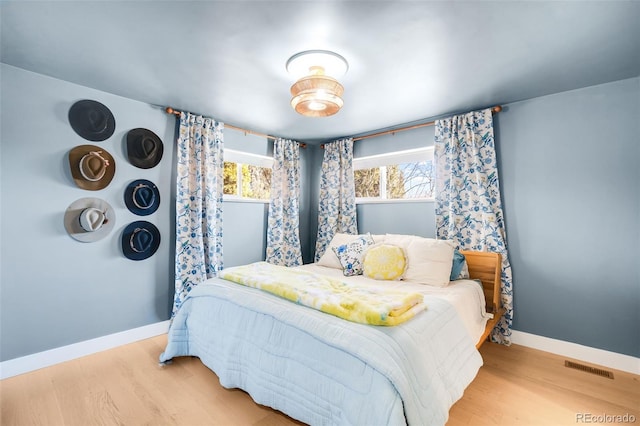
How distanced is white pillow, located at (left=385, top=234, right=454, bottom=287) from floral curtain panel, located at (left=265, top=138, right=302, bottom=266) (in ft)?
5.99

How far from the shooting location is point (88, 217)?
7.98 feet

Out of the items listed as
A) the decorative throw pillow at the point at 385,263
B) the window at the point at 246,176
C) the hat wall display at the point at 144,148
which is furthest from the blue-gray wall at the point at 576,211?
the hat wall display at the point at 144,148

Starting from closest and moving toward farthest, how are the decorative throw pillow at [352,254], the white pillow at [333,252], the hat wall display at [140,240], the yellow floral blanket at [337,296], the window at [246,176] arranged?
1. the yellow floral blanket at [337,296]
2. the hat wall display at [140,240]
3. the decorative throw pillow at [352,254]
4. the white pillow at [333,252]
5. the window at [246,176]

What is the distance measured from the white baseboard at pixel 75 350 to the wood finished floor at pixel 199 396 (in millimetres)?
71

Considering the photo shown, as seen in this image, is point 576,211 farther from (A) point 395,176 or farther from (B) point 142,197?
(B) point 142,197

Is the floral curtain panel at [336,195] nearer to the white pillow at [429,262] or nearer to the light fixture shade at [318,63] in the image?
the white pillow at [429,262]

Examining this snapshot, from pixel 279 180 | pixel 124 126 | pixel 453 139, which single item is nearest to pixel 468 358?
pixel 453 139

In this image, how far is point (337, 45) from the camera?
182cm

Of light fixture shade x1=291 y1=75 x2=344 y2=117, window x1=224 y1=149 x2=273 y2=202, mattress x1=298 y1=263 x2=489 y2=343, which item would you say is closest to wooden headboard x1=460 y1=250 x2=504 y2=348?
mattress x1=298 y1=263 x2=489 y2=343

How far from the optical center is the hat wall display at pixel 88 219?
2395 millimetres

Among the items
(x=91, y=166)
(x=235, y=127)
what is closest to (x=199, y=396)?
(x=91, y=166)

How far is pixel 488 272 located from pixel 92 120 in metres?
3.93

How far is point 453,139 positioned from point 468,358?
2208mm

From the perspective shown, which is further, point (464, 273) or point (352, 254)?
point (352, 254)
